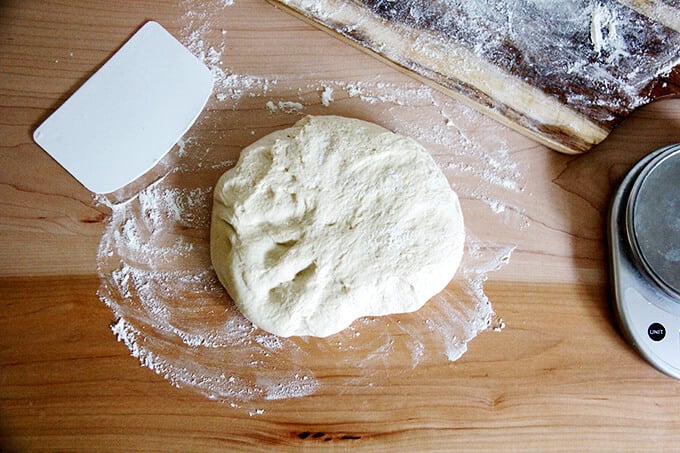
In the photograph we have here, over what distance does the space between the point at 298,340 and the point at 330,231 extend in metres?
0.24

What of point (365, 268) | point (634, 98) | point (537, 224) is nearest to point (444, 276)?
point (365, 268)

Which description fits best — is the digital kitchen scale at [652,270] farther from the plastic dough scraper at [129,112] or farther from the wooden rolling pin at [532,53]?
the plastic dough scraper at [129,112]

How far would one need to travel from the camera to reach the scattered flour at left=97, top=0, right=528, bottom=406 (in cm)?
106

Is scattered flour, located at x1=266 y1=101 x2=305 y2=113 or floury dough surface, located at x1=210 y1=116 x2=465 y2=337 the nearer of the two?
floury dough surface, located at x1=210 y1=116 x2=465 y2=337

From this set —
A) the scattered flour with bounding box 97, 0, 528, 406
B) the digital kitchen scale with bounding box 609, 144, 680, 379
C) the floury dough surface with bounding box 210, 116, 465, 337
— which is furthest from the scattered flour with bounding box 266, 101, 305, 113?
the digital kitchen scale with bounding box 609, 144, 680, 379

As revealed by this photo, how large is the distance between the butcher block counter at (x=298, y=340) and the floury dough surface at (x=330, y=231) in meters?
0.10

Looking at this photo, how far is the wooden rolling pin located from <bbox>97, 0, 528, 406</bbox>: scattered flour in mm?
70

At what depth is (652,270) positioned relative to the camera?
104cm

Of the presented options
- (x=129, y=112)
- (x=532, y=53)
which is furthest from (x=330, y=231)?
(x=532, y=53)

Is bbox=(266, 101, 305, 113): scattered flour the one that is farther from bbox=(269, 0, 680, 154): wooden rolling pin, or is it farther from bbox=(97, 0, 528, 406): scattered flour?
bbox=(269, 0, 680, 154): wooden rolling pin

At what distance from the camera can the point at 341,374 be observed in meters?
1.06

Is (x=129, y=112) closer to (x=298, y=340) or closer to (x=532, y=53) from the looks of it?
(x=298, y=340)

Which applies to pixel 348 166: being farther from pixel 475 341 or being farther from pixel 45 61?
pixel 45 61

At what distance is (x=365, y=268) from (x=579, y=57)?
0.69 meters
